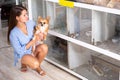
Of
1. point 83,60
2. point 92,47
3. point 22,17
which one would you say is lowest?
point 83,60

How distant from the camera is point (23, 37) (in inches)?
77.2

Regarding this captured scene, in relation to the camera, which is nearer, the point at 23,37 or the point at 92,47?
the point at 92,47

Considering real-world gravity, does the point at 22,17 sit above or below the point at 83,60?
above

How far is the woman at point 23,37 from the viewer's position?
1943 mm

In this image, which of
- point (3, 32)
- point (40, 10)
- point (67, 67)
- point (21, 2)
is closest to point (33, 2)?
point (40, 10)

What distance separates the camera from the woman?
194 centimetres

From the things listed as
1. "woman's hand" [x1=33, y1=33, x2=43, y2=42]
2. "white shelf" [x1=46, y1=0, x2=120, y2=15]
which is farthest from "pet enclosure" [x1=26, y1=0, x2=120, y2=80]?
"woman's hand" [x1=33, y1=33, x2=43, y2=42]

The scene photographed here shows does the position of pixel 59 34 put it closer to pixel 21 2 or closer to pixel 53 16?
pixel 53 16

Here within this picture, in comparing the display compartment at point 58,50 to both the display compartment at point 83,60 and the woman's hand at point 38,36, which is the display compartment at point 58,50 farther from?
the woman's hand at point 38,36

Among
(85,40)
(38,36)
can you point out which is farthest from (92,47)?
(38,36)

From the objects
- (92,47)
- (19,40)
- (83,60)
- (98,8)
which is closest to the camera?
(98,8)

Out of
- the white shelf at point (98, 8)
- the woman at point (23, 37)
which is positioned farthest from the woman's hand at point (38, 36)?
the white shelf at point (98, 8)

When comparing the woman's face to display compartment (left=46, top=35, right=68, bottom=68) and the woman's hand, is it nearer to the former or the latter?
the woman's hand

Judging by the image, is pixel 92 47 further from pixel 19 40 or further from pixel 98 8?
pixel 19 40
